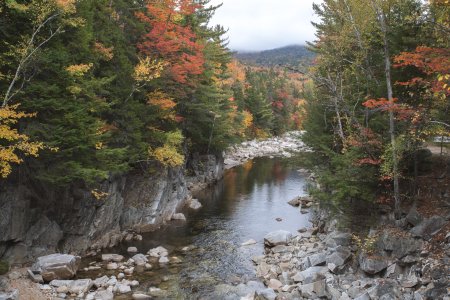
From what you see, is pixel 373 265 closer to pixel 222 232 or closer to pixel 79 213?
pixel 222 232

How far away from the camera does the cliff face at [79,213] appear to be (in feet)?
50.7

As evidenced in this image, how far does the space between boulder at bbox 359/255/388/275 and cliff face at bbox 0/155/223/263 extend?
42.7ft

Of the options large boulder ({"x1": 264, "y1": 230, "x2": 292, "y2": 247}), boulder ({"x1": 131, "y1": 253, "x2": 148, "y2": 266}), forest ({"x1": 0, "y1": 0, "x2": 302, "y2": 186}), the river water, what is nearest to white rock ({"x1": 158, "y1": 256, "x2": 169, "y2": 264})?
the river water

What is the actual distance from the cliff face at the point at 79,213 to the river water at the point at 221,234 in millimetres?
1284

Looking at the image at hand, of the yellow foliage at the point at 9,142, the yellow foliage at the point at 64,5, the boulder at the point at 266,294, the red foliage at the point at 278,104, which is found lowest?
the boulder at the point at 266,294

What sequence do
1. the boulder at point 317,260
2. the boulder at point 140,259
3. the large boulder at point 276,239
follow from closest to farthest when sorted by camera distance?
the boulder at point 317,260, the boulder at point 140,259, the large boulder at point 276,239

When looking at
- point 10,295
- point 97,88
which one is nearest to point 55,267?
point 10,295

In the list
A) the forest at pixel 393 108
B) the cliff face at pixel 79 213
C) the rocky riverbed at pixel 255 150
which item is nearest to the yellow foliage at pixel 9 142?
the cliff face at pixel 79 213

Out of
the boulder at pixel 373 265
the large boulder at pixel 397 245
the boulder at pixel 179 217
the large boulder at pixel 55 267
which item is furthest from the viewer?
the boulder at pixel 179 217

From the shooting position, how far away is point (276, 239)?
21.5 m

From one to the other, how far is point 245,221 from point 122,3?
1586 cm

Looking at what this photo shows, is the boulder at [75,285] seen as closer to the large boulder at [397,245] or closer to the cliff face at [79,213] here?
the cliff face at [79,213]

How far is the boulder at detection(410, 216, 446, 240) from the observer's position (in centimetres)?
1349

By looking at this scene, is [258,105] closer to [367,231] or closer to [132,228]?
[132,228]
